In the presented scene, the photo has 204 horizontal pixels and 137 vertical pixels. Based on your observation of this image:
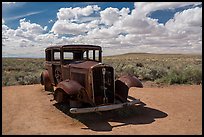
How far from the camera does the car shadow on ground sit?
7.83 meters

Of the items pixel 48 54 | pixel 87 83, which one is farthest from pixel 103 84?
pixel 48 54

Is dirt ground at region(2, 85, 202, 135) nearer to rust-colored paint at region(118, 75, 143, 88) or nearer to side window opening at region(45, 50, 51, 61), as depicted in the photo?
rust-colored paint at region(118, 75, 143, 88)

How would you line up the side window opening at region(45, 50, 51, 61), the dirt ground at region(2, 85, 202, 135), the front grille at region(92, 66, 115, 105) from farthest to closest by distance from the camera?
the side window opening at region(45, 50, 51, 61)
the front grille at region(92, 66, 115, 105)
the dirt ground at region(2, 85, 202, 135)

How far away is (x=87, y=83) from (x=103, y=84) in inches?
21.6

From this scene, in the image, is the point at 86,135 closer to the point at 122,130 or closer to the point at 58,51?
the point at 122,130

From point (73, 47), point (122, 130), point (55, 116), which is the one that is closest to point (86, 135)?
point (122, 130)

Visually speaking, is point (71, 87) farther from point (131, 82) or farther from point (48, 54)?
point (48, 54)

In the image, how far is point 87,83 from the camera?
8.42 meters

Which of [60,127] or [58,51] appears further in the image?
[58,51]

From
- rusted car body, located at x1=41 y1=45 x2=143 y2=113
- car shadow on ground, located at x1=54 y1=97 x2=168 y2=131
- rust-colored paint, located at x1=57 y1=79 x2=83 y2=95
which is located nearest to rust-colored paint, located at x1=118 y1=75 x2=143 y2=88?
rusted car body, located at x1=41 y1=45 x2=143 y2=113

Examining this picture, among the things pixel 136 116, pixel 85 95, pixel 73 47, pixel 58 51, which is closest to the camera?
pixel 85 95

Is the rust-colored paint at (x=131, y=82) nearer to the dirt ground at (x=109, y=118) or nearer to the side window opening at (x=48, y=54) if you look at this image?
the dirt ground at (x=109, y=118)

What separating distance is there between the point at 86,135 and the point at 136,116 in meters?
2.59

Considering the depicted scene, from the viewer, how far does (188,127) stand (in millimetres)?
7629
